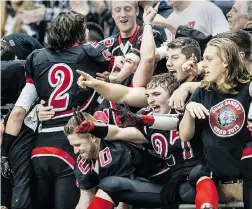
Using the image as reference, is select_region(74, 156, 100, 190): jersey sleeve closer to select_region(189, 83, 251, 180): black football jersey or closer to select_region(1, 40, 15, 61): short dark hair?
select_region(189, 83, 251, 180): black football jersey

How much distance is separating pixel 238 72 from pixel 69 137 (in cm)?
130

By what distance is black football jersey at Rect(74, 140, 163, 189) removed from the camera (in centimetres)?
593

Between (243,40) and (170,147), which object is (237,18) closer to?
(243,40)

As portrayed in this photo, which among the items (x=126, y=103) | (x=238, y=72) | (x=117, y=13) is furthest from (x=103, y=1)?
(x=238, y=72)

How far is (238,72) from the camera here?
17.7 ft

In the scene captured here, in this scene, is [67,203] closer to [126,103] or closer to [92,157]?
[92,157]

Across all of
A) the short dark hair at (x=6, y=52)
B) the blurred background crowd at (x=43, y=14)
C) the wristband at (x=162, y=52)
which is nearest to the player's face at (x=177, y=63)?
the wristband at (x=162, y=52)

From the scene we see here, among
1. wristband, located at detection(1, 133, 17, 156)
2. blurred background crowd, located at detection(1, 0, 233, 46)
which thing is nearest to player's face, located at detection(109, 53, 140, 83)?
wristband, located at detection(1, 133, 17, 156)

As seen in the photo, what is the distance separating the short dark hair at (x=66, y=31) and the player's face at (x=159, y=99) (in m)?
0.73

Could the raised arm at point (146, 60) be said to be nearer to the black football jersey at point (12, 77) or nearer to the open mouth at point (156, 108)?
the open mouth at point (156, 108)

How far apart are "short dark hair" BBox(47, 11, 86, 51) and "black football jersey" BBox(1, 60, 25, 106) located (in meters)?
0.47

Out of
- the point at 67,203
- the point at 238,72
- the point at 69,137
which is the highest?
the point at 238,72

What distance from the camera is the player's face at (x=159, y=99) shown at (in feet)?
19.3

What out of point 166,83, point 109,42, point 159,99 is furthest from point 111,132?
point 109,42
